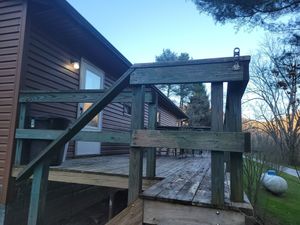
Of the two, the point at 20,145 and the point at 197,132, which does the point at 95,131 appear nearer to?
the point at 20,145

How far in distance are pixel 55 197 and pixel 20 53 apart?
241 centimetres

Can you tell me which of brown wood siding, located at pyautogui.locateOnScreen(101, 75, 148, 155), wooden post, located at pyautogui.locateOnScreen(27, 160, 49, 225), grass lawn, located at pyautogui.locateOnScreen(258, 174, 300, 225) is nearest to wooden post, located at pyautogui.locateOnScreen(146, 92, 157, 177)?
wooden post, located at pyautogui.locateOnScreen(27, 160, 49, 225)

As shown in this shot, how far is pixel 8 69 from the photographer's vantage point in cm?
411

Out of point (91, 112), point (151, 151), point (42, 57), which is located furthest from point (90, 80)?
point (91, 112)

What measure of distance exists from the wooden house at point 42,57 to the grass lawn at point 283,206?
3.22 meters

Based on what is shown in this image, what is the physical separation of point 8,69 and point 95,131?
1.68 meters

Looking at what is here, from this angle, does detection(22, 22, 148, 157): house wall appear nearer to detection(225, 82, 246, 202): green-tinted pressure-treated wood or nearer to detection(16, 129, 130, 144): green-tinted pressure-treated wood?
detection(16, 129, 130, 144): green-tinted pressure-treated wood

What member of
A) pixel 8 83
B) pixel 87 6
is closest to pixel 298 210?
pixel 8 83

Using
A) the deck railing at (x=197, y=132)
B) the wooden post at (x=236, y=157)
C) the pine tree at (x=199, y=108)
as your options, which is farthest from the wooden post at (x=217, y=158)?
the pine tree at (x=199, y=108)

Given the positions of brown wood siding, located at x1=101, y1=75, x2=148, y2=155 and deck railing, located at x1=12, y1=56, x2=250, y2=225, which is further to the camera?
brown wood siding, located at x1=101, y1=75, x2=148, y2=155

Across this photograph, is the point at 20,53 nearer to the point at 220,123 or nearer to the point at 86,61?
the point at 86,61

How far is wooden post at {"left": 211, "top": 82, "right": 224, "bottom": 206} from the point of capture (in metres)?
1.78

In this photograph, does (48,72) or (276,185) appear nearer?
(48,72)

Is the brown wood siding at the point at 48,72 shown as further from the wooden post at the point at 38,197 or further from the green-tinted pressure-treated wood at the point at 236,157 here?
the green-tinted pressure-treated wood at the point at 236,157
